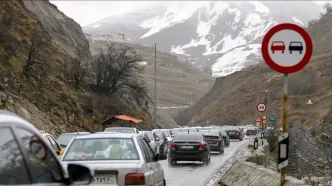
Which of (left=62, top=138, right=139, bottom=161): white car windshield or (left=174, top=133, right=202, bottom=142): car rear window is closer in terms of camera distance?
(left=62, top=138, right=139, bottom=161): white car windshield

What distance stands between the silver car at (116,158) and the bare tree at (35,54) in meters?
31.4

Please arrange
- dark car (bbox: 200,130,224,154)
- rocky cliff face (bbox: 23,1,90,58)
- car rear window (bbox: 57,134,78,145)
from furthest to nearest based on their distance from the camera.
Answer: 1. rocky cliff face (bbox: 23,1,90,58)
2. dark car (bbox: 200,130,224,154)
3. car rear window (bbox: 57,134,78,145)

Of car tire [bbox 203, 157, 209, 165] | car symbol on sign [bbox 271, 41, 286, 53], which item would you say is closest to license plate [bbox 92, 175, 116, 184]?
car symbol on sign [bbox 271, 41, 286, 53]

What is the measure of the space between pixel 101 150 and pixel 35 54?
34060mm

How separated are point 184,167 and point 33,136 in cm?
2221

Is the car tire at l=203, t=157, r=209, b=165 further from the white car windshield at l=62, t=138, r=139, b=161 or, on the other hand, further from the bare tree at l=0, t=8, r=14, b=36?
the bare tree at l=0, t=8, r=14, b=36

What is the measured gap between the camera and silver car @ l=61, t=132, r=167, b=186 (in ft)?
30.0

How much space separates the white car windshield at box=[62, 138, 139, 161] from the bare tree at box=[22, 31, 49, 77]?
31.4 m

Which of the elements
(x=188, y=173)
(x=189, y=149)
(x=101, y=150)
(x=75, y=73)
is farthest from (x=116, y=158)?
(x=75, y=73)

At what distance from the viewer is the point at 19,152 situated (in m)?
4.52

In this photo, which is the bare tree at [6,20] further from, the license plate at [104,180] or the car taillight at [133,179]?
the car taillight at [133,179]

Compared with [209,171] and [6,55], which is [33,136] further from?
[6,55]

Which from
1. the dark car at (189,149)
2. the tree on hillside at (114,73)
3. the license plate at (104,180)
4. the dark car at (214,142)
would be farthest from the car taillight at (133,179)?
the tree on hillside at (114,73)

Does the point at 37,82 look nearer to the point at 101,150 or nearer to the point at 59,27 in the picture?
the point at 59,27
